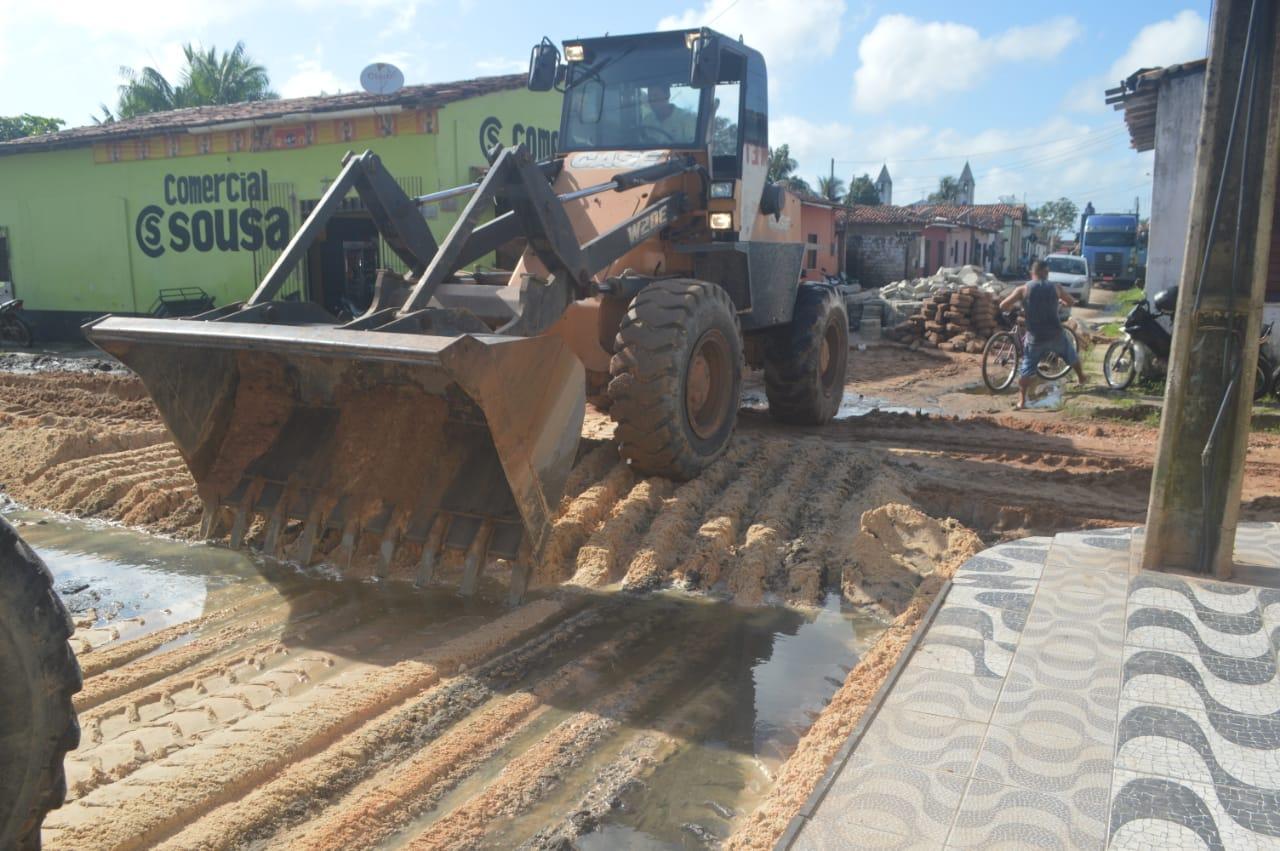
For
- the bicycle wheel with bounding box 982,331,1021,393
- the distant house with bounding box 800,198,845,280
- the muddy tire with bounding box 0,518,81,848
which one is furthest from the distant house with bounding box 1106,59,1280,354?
the distant house with bounding box 800,198,845,280

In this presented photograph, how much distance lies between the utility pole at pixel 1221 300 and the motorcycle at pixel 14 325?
20573 mm

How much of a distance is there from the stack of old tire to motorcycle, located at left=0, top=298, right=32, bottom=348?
16.9m

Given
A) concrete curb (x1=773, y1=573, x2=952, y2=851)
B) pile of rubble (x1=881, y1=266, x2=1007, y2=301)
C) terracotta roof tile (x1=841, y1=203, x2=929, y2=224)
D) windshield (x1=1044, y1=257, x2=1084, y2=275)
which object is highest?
terracotta roof tile (x1=841, y1=203, x2=929, y2=224)

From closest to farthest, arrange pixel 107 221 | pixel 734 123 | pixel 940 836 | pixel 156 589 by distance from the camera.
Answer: pixel 940 836 → pixel 156 589 → pixel 734 123 → pixel 107 221

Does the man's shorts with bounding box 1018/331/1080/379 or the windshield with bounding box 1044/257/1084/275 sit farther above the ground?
the windshield with bounding box 1044/257/1084/275

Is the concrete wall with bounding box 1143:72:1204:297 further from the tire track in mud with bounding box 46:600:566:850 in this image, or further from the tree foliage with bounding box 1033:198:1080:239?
the tree foliage with bounding box 1033:198:1080:239

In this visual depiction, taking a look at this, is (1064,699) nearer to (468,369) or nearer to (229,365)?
(468,369)

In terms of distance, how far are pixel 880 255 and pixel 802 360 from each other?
103 ft

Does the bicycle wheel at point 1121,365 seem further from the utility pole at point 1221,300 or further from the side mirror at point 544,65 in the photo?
the utility pole at point 1221,300

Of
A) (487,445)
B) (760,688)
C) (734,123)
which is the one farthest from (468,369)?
(734,123)

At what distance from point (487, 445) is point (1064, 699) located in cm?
305

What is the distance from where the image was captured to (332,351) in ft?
13.5

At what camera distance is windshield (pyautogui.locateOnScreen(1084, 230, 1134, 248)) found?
38.5 meters

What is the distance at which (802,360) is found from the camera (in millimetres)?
8992
